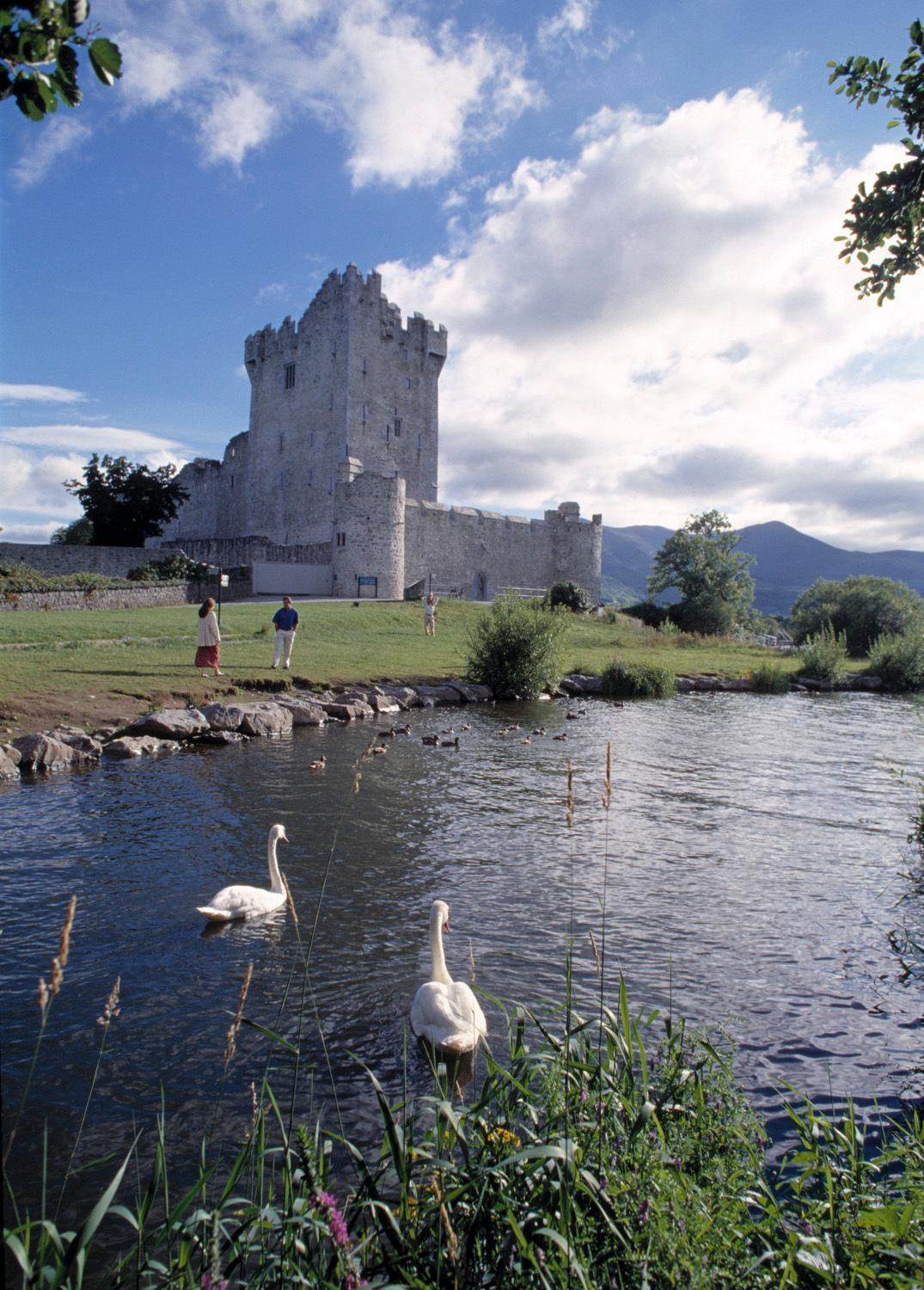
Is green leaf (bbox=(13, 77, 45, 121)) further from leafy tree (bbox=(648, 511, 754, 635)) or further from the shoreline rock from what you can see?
leafy tree (bbox=(648, 511, 754, 635))

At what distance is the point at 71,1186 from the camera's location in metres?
3.92

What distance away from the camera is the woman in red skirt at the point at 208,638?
1850cm

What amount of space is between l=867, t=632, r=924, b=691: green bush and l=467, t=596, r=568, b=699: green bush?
1570cm

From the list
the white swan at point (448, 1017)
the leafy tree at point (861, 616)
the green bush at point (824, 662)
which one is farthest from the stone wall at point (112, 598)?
the leafy tree at point (861, 616)

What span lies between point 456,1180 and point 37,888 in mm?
5837

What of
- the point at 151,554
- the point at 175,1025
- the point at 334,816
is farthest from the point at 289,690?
the point at 151,554

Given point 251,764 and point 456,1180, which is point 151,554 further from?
point 456,1180

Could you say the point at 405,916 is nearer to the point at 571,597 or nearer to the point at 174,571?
the point at 174,571

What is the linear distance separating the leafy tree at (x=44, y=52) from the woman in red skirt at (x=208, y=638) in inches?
640

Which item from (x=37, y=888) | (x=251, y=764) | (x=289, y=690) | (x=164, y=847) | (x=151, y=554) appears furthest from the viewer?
(x=151, y=554)

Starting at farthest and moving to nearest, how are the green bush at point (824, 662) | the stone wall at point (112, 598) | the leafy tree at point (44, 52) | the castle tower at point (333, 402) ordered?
the castle tower at point (333, 402), the green bush at point (824, 662), the stone wall at point (112, 598), the leafy tree at point (44, 52)

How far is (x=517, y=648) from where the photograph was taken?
23.4 meters

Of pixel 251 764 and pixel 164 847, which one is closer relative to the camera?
pixel 164 847

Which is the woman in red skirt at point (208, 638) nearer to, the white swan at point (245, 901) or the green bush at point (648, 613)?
the white swan at point (245, 901)
